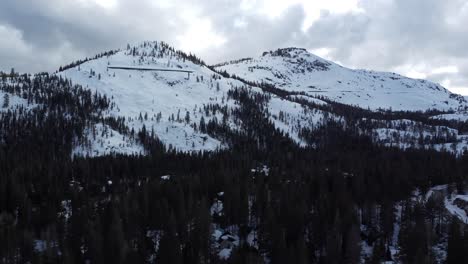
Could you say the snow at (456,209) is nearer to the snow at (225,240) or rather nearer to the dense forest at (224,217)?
the dense forest at (224,217)

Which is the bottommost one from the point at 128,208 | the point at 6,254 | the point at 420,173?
the point at 6,254

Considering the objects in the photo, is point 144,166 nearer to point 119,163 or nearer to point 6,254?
point 119,163

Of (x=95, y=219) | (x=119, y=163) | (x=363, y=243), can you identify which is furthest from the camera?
(x=119, y=163)

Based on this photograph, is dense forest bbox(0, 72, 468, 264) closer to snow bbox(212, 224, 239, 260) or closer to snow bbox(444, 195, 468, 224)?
snow bbox(212, 224, 239, 260)

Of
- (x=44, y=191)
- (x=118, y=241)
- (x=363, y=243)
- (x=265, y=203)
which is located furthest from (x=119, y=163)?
(x=363, y=243)

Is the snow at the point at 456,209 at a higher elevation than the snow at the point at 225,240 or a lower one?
higher

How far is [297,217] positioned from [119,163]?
320 ft

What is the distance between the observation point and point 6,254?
301ft

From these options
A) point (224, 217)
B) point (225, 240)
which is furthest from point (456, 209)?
point (225, 240)

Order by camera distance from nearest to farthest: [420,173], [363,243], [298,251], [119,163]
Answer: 1. [298,251]
2. [363,243]
3. [420,173]
4. [119,163]

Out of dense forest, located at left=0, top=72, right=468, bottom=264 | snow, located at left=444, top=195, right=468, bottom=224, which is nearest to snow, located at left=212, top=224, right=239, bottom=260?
dense forest, located at left=0, top=72, right=468, bottom=264

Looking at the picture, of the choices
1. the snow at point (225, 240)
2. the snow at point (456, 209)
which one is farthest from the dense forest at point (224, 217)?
the snow at point (456, 209)

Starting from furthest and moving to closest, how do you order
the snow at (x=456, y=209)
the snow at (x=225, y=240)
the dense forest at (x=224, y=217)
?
1. the snow at (x=456, y=209)
2. the snow at (x=225, y=240)
3. the dense forest at (x=224, y=217)

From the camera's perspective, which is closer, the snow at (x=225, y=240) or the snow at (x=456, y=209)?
the snow at (x=225, y=240)
